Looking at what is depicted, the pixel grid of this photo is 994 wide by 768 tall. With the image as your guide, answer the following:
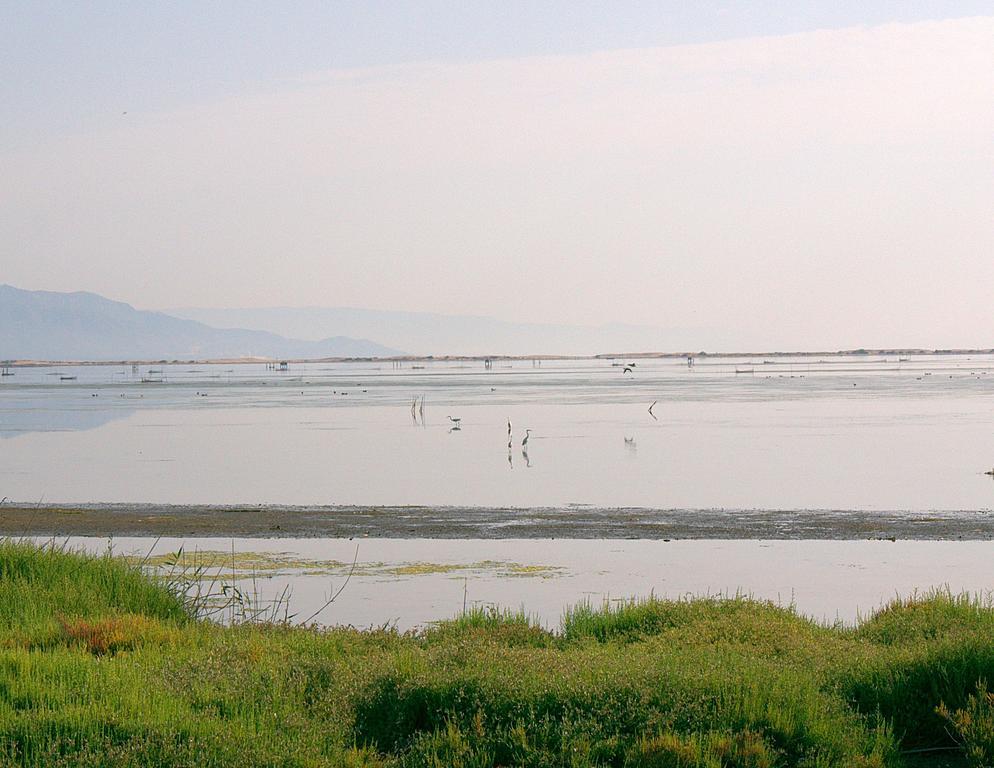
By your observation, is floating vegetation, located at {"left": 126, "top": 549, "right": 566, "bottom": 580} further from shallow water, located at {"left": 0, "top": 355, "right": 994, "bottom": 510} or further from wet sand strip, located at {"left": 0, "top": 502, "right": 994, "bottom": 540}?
shallow water, located at {"left": 0, "top": 355, "right": 994, "bottom": 510}

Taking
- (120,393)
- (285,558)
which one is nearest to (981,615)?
(285,558)

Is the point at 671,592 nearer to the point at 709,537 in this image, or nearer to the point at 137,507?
the point at 709,537

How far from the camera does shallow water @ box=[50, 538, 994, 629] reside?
1519 cm

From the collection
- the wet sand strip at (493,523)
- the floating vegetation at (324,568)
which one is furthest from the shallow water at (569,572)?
the wet sand strip at (493,523)

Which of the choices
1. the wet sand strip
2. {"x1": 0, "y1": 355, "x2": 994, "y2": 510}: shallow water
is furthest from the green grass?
{"x1": 0, "y1": 355, "x2": 994, "y2": 510}: shallow water

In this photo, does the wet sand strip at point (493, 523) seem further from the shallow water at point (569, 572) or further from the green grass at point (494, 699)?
the green grass at point (494, 699)

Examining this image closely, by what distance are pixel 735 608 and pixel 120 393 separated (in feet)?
270

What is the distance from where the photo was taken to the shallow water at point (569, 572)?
15.2 meters

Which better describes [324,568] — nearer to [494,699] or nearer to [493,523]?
[493,523]

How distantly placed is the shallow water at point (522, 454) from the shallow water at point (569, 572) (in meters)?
4.90

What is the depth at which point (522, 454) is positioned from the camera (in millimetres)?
35938

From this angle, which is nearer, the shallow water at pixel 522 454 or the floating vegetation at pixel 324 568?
the floating vegetation at pixel 324 568

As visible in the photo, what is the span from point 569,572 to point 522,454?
1837 centimetres

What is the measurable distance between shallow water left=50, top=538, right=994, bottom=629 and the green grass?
3.74m
